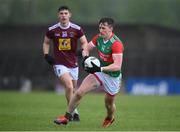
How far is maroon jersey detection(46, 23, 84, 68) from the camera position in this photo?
58.5ft

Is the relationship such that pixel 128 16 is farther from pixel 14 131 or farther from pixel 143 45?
pixel 14 131

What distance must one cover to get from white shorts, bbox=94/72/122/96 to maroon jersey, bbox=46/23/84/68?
2.18 m

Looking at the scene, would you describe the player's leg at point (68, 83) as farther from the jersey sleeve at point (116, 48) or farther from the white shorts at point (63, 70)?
the jersey sleeve at point (116, 48)

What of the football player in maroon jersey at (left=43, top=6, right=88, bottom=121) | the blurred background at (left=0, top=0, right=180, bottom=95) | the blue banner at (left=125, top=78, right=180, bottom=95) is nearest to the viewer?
the football player in maroon jersey at (left=43, top=6, right=88, bottom=121)

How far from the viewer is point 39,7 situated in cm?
7269

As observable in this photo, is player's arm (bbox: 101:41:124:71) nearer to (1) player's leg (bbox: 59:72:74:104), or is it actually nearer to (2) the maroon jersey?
(1) player's leg (bbox: 59:72:74:104)

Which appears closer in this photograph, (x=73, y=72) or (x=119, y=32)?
(x=73, y=72)

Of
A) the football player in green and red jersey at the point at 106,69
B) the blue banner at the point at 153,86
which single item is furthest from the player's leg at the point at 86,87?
the blue banner at the point at 153,86

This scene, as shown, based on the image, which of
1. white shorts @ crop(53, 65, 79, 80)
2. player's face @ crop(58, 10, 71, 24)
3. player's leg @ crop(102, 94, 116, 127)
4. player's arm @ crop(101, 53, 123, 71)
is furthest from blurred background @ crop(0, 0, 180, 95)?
player's arm @ crop(101, 53, 123, 71)

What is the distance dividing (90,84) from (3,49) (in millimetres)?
34250

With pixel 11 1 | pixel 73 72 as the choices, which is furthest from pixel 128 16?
pixel 73 72

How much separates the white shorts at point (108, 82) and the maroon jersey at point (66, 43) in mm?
2184

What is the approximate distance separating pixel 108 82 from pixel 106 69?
46 centimetres

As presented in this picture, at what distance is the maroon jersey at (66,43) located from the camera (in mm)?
17844
